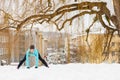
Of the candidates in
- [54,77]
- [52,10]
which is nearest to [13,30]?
[52,10]

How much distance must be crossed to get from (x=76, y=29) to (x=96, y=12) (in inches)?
34.4

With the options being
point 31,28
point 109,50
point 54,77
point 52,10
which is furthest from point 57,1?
point 54,77

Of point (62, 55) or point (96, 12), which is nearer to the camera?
point (96, 12)

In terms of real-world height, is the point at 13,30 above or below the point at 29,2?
below

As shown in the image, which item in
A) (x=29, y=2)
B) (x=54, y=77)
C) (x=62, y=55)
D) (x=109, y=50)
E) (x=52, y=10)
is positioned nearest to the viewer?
(x=54, y=77)

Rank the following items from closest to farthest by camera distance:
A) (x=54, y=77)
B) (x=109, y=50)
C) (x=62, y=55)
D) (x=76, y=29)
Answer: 1. (x=54, y=77)
2. (x=76, y=29)
3. (x=109, y=50)
4. (x=62, y=55)

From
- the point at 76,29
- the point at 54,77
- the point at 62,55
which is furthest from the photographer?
the point at 62,55

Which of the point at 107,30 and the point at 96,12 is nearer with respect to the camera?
the point at 96,12

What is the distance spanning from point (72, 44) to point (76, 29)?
1758 mm

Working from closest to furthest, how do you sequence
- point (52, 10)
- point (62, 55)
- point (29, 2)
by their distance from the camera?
point (29, 2)
point (52, 10)
point (62, 55)

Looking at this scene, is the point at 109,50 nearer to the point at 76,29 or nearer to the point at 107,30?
the point at 107,30

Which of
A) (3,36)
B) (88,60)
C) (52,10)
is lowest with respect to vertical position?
(88,60)

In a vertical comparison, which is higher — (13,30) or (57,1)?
(57,1)

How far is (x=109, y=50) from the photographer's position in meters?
11.7
